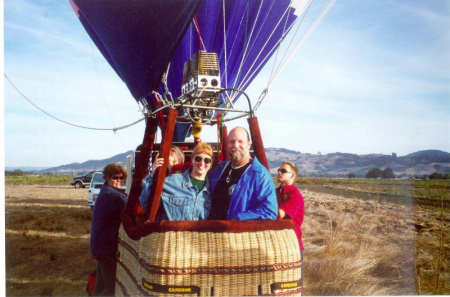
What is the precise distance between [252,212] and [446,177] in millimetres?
2498

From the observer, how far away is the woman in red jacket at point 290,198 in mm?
Answer: 2227

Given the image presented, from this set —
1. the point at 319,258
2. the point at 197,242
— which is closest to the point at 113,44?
the point at 197,242

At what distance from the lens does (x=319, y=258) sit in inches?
156

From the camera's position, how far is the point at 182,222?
60.4 inches

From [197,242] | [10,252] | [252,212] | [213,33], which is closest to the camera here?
[197,242]

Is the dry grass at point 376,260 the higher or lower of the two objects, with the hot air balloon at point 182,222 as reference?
lower

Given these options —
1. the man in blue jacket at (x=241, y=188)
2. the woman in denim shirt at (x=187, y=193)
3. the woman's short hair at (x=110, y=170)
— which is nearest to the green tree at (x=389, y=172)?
the man in blue jacket at (x=241, y=188)

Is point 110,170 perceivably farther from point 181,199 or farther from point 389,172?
point 389,172

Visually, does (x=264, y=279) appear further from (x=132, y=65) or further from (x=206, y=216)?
(x=132, y=65)

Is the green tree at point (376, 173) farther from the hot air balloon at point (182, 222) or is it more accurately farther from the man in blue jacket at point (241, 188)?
the man in blue jacket at point (241, 188)

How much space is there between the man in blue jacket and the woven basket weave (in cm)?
14

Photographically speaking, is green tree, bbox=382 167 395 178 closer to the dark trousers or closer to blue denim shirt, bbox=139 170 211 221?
blue denim shirt, bbox=139 170 211 221

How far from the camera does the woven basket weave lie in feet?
4.89

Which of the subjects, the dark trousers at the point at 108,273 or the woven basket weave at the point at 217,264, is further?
the dark trousers at the point at 108,273
